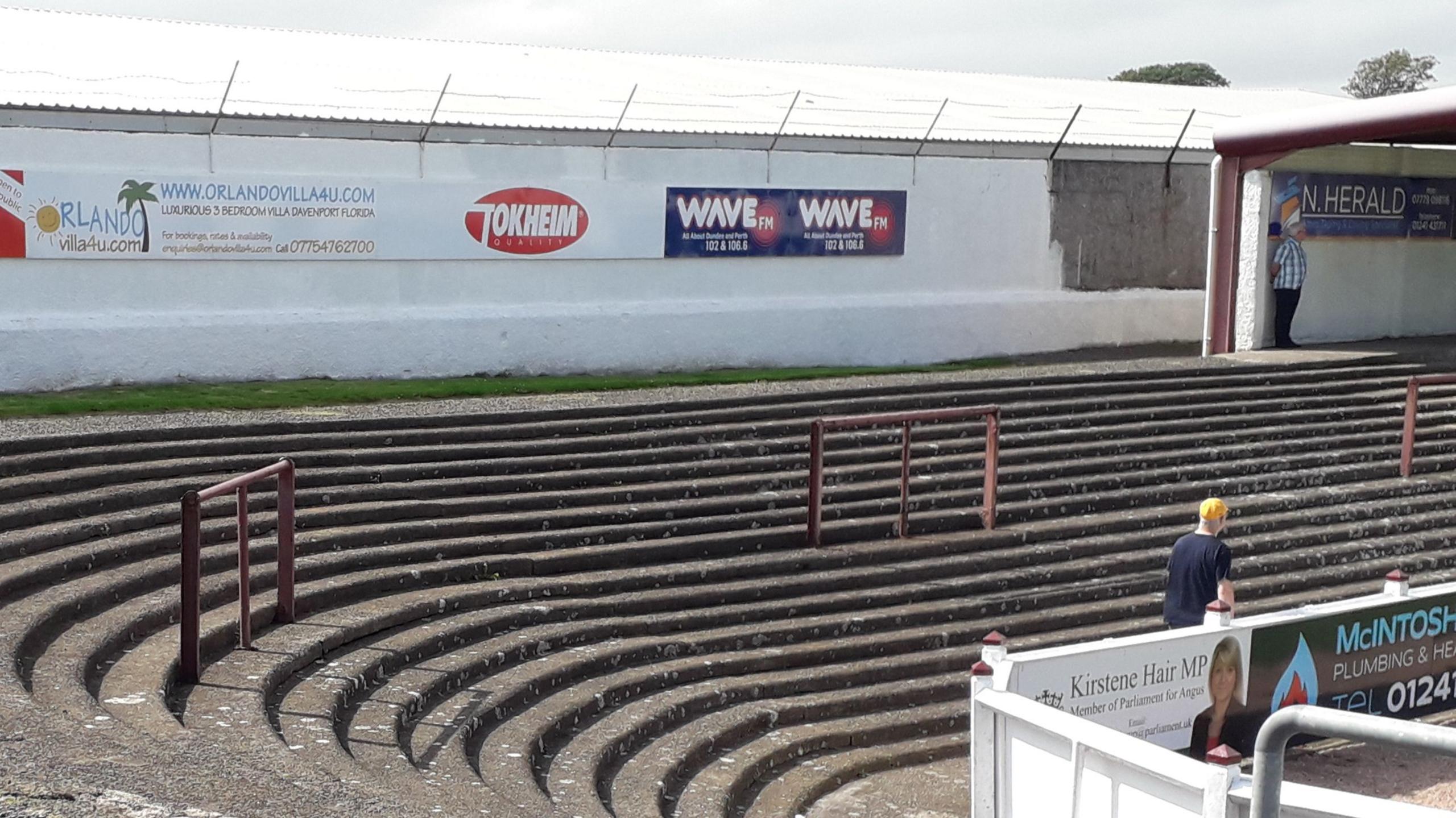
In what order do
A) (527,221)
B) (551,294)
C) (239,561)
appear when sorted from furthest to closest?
(551,294)
(527,221)
(239,561)

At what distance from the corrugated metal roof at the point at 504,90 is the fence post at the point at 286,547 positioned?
22.4ft

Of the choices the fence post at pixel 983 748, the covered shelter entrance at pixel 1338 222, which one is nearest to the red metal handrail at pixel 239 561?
the fence post at pixel 983 748

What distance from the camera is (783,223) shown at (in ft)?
58.3

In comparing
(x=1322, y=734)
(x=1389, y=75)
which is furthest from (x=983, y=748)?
(x=1389, y=75)

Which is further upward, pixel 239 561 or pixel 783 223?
pixel 783 223

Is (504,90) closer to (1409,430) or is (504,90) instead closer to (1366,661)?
(1409,430)

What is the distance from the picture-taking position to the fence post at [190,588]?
7215mm

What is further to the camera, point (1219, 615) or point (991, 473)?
point (991, 473)

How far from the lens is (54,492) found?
10047mm

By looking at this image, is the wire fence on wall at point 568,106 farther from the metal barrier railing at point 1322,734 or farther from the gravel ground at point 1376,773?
the metal barrier railing at point 1322,734

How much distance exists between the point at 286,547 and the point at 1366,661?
654 centimetres

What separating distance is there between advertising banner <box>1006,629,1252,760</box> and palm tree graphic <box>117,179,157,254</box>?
385 inches

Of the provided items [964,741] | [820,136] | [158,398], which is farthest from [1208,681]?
[820,136]

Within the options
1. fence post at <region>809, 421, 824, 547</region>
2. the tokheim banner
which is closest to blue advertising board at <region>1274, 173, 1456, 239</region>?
the tokheim banner
